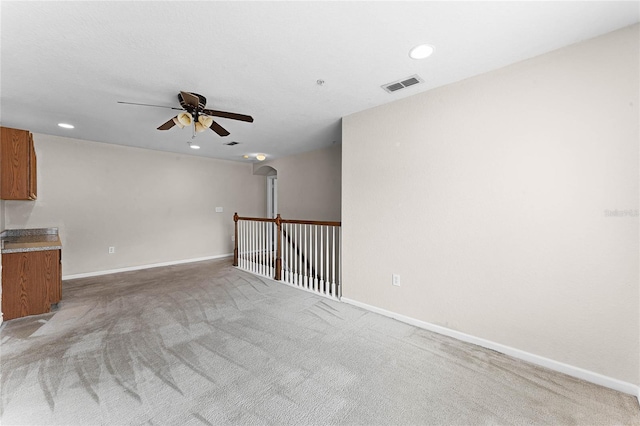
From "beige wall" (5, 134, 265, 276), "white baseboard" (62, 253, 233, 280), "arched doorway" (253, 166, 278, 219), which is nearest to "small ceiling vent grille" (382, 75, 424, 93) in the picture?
"beige wall" (5, 134, 265, 276)

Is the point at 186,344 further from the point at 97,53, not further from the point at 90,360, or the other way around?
the point at 97,53

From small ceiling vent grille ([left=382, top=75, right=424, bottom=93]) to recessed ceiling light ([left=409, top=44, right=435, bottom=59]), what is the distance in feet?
1.05

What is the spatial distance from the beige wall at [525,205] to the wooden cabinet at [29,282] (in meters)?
4.01

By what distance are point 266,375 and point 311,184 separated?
14.1 ft

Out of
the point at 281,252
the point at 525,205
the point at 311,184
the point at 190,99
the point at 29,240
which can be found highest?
the point at 190,99

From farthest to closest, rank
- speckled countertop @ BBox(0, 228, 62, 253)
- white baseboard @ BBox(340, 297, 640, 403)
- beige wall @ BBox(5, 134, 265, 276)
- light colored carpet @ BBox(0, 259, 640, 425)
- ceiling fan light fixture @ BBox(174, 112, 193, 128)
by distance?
beige wall @ BBox(5, 134, 265, 276), speckled countertop @ BBox(0, 228, 62, 253), ceiling fan light fixture @ BBox(174, 112, 193, 128), white baseboard @ BBox(340, 297, 640, 403), light colored carpet @ BBox(0, 259, 640, 425)

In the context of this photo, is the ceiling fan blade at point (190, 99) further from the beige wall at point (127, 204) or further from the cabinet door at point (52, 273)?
the beige wall at point (127, 204)

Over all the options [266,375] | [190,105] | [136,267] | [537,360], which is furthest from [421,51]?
[136,267]

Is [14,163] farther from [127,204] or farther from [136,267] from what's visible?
[136,267]

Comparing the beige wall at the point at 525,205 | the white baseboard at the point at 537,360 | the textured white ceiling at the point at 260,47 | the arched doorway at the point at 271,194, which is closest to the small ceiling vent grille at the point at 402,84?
the textured white ceiling at the point at 260,47

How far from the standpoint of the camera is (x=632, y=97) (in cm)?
172

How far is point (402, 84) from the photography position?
2512 mm

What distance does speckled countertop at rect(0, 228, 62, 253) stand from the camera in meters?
2.95

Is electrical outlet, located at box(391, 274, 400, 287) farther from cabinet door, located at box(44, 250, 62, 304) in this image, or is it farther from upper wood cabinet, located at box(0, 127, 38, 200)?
upper wood cabinet, located at box(0, 127, 38, 200)
